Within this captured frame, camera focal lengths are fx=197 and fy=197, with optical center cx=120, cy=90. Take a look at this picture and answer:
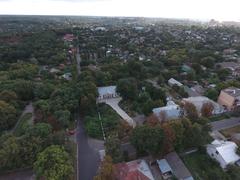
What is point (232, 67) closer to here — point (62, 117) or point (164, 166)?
point (164, 166)

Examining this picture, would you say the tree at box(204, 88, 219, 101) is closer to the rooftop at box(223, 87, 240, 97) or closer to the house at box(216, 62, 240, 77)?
the rooftop at box(223, 87, 240, 97)

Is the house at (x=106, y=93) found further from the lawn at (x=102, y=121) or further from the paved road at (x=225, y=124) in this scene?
the paved road at (x=225, y=124)

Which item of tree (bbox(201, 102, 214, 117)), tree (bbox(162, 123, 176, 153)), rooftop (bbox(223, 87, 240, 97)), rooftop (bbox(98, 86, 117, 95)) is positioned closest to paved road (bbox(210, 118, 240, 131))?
tree (bbox(201, 102, 214, 117))

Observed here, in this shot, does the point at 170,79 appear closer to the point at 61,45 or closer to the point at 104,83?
the point at 104,83

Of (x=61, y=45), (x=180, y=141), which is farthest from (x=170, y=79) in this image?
(x=61, y=45)

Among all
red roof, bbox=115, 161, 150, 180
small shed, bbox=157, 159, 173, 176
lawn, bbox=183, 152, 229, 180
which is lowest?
lawn, bbox=183, 152, 229, 180

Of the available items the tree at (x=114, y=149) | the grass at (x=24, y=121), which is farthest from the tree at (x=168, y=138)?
the grass at (x=24, y=121)
